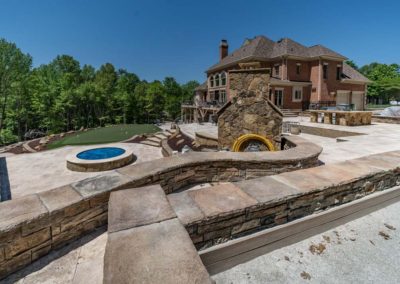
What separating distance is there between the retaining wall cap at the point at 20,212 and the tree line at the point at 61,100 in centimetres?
3094

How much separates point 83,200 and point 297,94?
24682 mm

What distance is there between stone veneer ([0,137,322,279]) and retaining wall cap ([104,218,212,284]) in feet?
2.98

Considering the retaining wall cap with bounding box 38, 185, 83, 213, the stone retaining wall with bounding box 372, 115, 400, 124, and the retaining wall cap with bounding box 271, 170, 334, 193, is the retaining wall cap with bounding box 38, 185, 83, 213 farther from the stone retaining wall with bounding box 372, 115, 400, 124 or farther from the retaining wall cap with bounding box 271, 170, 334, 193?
the stone retaining wall with bounding box 372, 115, 400, 124

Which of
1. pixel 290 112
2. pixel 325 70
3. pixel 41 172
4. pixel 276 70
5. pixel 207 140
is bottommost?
pixel 41 172

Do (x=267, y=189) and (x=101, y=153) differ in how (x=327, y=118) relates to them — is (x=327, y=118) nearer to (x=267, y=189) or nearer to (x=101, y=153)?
(x=101, y=153)

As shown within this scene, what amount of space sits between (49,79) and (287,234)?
1634 inches

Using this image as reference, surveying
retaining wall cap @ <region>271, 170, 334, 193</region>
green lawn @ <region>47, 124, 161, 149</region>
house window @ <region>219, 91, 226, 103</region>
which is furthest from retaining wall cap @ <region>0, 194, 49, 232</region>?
house window @ <region>219, 91, 226, 103</region>

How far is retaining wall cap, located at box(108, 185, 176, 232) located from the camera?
1743mm

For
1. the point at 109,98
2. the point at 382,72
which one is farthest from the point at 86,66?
the point at 382,72

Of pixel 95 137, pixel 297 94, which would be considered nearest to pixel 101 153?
pixel 95 137

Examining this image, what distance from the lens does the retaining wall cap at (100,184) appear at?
7.93 ft

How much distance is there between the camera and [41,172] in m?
9.60

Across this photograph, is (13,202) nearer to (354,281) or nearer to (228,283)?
(228,283)

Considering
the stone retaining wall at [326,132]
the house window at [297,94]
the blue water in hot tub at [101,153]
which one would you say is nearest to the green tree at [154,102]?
the house window at [297,94]
